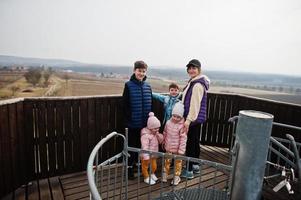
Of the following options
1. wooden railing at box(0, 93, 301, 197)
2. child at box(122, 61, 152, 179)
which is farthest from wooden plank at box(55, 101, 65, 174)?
child at box(122, 61, 152, 179)

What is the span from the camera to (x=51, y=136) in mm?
3385

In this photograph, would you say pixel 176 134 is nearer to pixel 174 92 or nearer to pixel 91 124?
pixel 174 92

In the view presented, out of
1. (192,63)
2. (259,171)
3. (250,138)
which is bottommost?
(259,171)

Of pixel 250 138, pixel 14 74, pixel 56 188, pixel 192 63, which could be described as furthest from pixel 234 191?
pixel 14 74

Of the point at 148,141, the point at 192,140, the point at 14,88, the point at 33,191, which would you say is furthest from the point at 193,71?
the point at 14,88

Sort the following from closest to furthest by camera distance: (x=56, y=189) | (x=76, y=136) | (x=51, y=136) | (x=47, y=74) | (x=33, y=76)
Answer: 1. (x=56, y=189)
2. (x=51, y=136)
3. (x=76, y=136)
4. (x=33, y=76)
5. (x=47, y=74)

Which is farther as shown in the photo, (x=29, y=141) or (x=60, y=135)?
(x=60, y=135)

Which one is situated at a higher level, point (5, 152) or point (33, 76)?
point (33, 76)

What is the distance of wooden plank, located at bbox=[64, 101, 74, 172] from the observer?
11.3ft

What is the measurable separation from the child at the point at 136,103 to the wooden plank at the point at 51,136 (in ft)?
3.47

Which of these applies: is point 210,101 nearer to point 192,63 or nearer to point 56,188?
point 192,63

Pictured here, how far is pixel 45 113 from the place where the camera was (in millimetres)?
3291

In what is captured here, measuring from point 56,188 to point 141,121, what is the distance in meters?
1.52

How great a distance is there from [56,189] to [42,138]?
0.75m
